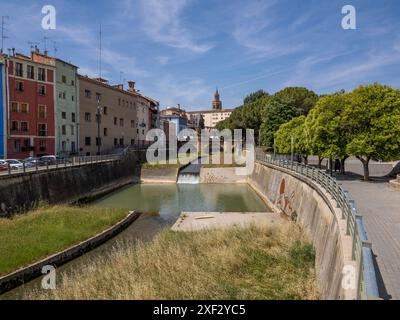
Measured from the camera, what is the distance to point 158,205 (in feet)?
114

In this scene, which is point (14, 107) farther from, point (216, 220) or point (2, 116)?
point (216, 220)

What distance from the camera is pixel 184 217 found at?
26.1 metres

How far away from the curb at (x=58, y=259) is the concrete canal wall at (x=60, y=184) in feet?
26.3

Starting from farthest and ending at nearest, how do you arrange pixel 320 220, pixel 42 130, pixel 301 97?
Result: pixel 301 97 < pixel 42 130 < pixel 320 220

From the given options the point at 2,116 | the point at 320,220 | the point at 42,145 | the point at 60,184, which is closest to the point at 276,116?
the point at 42,145

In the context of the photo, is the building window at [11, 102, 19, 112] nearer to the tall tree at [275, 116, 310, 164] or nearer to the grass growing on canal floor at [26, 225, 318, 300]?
the grass growing on canal floor at [26, 225, 318, 300]

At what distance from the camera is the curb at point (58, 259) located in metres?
13.6

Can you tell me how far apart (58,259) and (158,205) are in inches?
732

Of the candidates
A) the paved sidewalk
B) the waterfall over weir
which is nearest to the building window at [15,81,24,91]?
the waterfall over weir

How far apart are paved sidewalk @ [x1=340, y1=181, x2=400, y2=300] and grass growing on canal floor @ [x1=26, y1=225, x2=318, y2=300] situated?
236 centimetres

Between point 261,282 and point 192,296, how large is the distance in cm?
248

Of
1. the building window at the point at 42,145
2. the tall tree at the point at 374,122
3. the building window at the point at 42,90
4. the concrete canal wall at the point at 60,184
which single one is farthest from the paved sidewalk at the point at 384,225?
the building window at the point at 42,90
